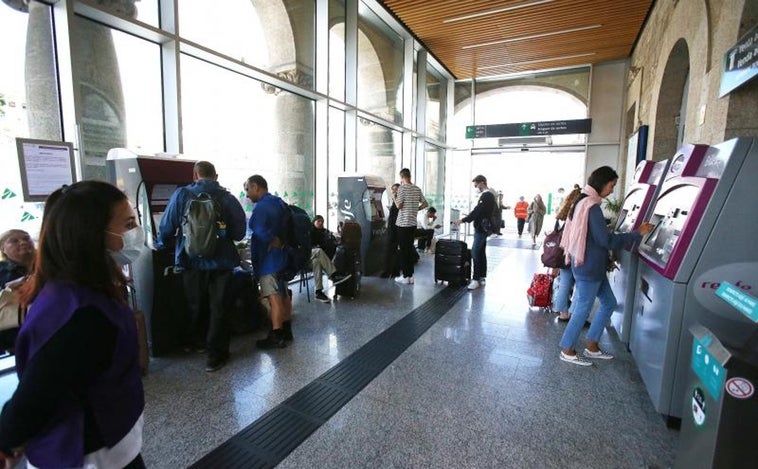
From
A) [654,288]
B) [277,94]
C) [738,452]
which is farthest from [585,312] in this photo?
[277,94]

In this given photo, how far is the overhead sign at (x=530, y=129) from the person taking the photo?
9828 mm

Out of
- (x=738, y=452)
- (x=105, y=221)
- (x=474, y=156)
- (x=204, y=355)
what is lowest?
(x=204, y=355)

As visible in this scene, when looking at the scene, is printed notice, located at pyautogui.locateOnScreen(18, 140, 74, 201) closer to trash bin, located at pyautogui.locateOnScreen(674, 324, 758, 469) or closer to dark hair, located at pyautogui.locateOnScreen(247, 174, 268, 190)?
dark hair, located at pyautogui.locateOnScreen(247, 174, 268, 190)

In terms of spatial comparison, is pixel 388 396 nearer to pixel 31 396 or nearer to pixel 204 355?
pixel 204 355

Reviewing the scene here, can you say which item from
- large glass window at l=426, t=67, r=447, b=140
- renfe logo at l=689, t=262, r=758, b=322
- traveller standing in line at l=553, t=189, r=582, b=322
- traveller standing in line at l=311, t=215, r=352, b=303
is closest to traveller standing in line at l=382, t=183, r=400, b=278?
traveller standing in line at l=311, t=215, r=352, b=303

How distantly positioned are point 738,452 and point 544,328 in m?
2.52

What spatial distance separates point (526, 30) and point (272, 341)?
8.16 metres

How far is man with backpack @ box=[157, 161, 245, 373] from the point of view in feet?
9.12

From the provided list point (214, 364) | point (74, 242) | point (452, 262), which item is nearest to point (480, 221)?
point (452, 262)

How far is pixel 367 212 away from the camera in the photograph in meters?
5.80

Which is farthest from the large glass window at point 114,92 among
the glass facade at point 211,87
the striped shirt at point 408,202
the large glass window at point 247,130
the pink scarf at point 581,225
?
the pink scarf at point 581,225

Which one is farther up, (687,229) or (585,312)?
(687,229)

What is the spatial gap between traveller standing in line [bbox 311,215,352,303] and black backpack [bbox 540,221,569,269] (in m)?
2.33

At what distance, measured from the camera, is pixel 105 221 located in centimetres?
103
